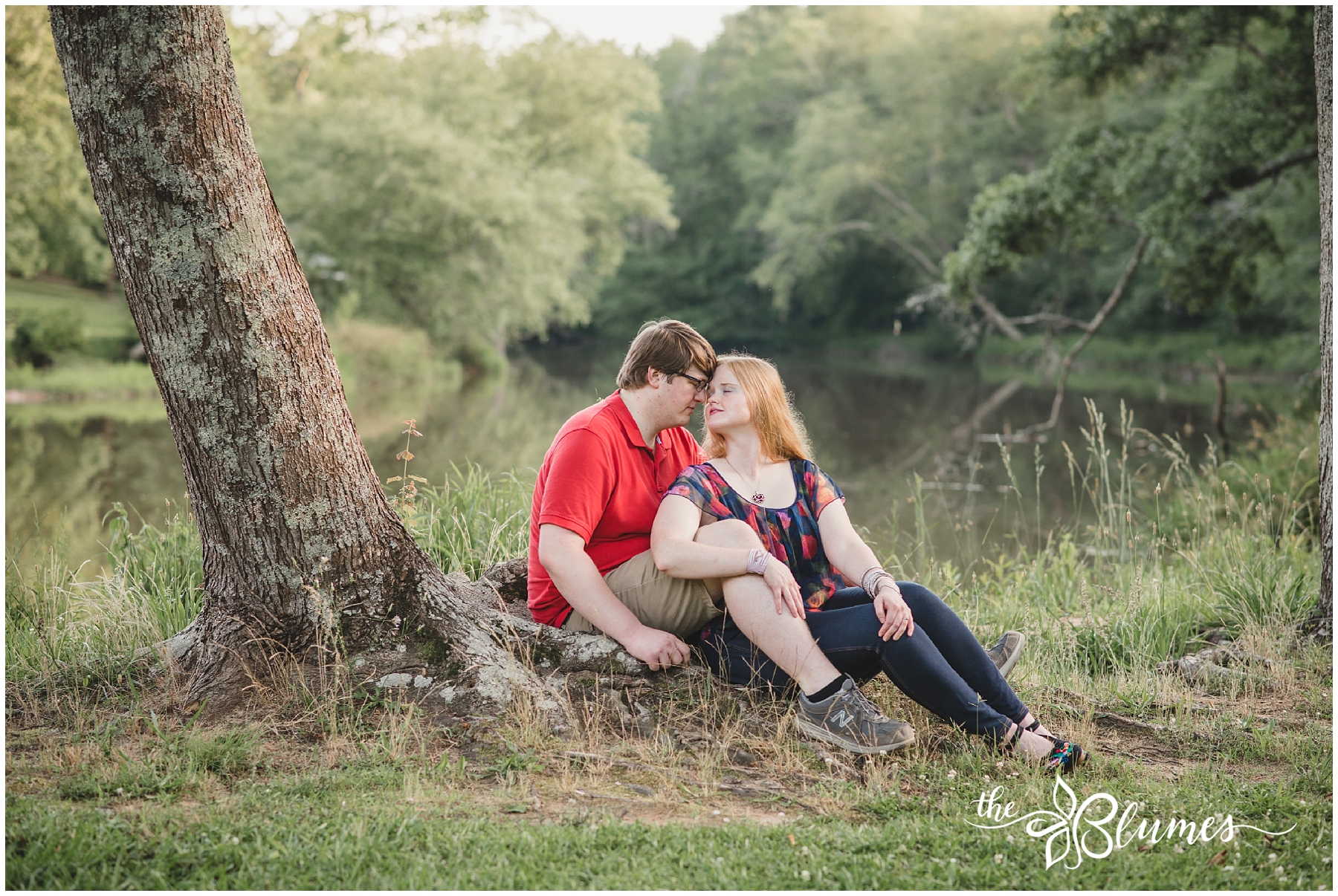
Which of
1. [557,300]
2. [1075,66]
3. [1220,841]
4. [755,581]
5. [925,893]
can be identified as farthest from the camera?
[557,300]

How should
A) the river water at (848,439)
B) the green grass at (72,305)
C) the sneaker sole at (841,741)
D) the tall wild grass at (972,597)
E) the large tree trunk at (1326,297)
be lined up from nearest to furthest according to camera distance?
the sneaker sole at (841,741) → the tall wild grass at (972,597) → the large tree trunk at (1326,297) → the river water at (848,439) → the green grass at (72,305)

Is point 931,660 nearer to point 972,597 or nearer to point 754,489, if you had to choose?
point 754,489

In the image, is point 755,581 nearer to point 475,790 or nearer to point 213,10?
point 475,790

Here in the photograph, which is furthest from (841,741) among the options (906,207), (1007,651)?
(906,207)

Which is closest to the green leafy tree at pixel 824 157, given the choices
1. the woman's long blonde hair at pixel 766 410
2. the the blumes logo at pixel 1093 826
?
the woman's long blonde hair at pixel 766 410

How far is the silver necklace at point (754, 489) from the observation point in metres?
3.50

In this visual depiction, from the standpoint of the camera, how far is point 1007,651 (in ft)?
11.7

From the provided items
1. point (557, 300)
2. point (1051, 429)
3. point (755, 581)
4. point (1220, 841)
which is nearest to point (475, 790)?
point (755, 581)

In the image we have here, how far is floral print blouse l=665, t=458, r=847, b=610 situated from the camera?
3438 mm

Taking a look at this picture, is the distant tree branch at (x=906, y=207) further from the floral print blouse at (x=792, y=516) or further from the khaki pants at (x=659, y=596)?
the khaki pants at (x=659, y=596)

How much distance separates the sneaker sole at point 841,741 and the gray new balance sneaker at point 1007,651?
0.55 meters

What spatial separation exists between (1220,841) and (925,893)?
0.89 m

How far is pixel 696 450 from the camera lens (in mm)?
3924

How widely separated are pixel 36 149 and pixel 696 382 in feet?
59.0
